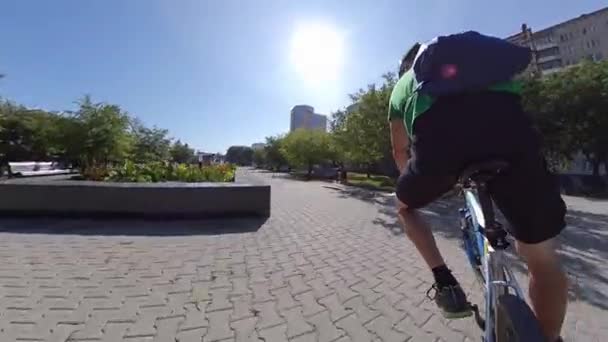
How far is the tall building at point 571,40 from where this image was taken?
6206 cm

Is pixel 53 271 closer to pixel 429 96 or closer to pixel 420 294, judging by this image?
pixel 420 294

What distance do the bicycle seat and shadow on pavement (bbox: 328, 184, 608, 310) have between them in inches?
23.2

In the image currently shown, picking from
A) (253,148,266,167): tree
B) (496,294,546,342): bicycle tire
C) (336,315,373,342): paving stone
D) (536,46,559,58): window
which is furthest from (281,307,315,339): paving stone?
(536,46,559,58): window

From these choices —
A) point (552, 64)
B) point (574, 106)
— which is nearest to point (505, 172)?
point (574, 106)

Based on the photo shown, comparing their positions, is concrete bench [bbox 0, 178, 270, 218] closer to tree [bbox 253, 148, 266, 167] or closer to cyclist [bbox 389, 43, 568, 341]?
cyclist [bbox 389, 43, 568, 341]

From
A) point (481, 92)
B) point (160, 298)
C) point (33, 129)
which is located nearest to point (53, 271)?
point (160, 298)

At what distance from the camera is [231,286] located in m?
3.60

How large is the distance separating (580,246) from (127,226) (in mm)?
7997

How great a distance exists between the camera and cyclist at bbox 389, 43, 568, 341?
5.00ft

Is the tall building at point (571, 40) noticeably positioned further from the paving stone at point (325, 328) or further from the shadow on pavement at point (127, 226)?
the paving stone at point (325, 328)

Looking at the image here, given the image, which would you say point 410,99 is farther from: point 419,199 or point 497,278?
point 497,278

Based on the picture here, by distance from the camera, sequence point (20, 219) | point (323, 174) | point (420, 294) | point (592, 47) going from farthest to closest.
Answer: point (592, 47), point (323, 174), point (20, 219), point (420, 294)

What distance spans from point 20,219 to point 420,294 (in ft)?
25.5

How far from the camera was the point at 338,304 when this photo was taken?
10.3ft
